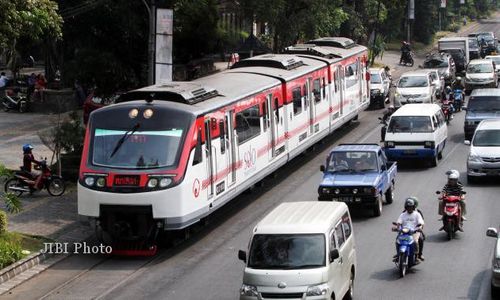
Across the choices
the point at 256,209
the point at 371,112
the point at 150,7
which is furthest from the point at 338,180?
the point at 371,112

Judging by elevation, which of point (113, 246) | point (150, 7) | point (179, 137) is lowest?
point (113, 246)

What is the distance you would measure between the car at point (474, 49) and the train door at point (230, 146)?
52.1 metres

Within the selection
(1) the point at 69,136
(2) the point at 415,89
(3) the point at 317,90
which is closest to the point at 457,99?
(2) the point at 415,89

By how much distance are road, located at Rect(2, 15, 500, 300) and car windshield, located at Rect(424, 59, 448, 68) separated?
2871 cm

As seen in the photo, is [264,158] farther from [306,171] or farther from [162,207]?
[162,207]

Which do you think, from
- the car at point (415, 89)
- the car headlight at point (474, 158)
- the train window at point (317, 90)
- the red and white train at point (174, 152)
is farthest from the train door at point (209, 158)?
the car at point (415, 89)

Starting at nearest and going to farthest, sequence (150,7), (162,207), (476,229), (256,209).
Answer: (162,207) → (476,229) → (256,209) → (150,7)

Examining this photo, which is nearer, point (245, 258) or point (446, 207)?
point (245, 258)

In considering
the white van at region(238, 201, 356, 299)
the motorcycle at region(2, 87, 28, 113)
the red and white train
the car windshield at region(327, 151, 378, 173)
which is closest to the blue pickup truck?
the car windshield at region(327, 151, 378, 173)

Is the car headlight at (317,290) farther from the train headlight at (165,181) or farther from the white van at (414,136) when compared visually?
the white van at (414,136)

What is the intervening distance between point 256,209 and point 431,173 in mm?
7584

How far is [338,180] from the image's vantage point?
27234mm

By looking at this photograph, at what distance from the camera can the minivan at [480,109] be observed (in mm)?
39594

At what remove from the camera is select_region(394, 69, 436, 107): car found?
46406 millimetres
